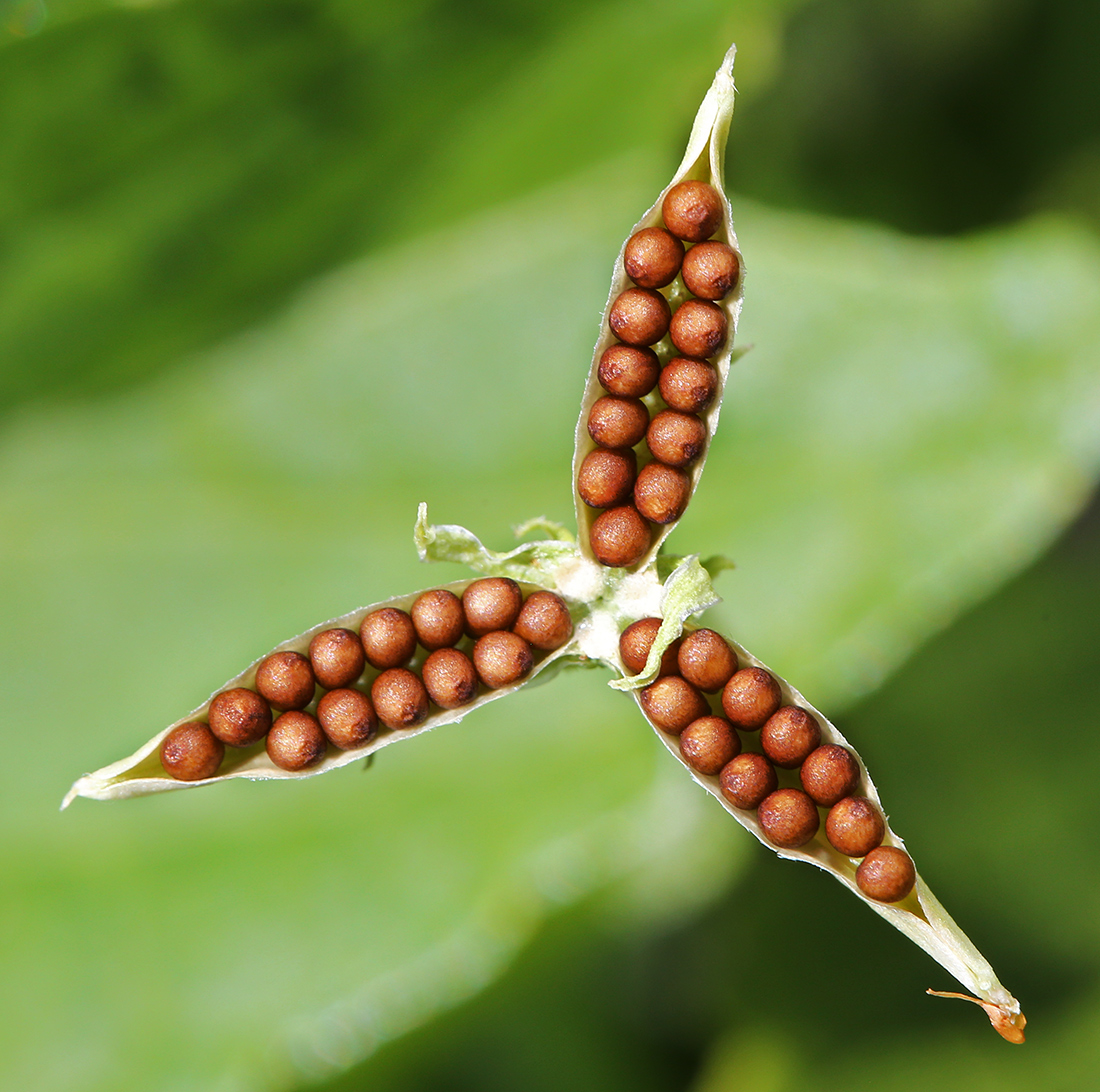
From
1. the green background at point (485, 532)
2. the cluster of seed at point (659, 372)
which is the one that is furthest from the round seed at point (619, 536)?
the green background at point (485, 532)

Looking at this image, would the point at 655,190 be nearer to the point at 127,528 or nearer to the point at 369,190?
the point at 369,190

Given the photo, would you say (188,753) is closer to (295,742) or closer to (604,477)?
(295,742)

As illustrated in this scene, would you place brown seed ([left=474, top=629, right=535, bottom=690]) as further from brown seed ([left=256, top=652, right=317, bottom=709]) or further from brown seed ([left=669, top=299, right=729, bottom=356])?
brown seed ([left=669, top=299, right=729, bottom=356])

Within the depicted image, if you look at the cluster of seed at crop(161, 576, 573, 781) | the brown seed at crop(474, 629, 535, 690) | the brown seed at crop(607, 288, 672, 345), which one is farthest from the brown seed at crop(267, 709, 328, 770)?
the brown seed at crop(607, 288, 672, 345)

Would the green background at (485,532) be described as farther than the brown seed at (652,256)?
Yes

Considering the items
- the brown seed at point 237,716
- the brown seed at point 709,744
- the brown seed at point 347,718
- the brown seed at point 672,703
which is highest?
the brown seed at point 237,716

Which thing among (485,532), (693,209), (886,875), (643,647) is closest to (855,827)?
(886,875)

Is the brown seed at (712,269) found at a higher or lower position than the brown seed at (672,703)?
higher

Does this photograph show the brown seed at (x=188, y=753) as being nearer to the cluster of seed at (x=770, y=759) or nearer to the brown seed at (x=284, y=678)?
the brown seed at (x=284, y=678)
